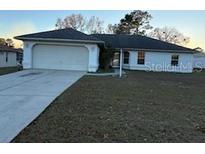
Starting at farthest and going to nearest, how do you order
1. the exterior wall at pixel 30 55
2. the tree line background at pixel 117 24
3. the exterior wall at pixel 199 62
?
the tree line background at pixel 117 24 < the exterior wall at pixel 199 62 < the exterior wall at pixel 30 55

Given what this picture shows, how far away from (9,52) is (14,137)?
31.4 m

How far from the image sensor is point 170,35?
191 feet

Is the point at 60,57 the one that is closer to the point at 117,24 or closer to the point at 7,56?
the point at 7,56

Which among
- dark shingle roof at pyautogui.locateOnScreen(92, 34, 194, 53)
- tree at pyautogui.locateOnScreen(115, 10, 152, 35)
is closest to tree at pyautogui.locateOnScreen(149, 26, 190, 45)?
tree at pyautogui.locateOnScreen(115, 10, 152, 35)

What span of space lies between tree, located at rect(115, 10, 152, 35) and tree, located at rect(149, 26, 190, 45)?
4181 mm

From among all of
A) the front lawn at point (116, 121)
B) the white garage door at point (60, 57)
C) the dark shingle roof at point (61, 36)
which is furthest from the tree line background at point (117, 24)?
the front lawn at point (116, 121)

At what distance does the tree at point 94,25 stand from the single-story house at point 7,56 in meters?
20.0

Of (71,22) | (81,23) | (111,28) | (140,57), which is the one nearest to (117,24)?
(111,28)

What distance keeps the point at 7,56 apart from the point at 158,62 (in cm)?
1770

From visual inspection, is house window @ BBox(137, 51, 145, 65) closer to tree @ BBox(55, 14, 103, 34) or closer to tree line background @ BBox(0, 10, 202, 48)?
tree line background @ BBox(0, 10, 202, 48)

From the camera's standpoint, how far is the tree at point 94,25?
179 feet

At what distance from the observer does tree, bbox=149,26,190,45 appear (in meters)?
57.7

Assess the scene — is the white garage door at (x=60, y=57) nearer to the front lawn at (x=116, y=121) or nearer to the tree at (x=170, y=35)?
the front lawn at (x=116, y=121)
